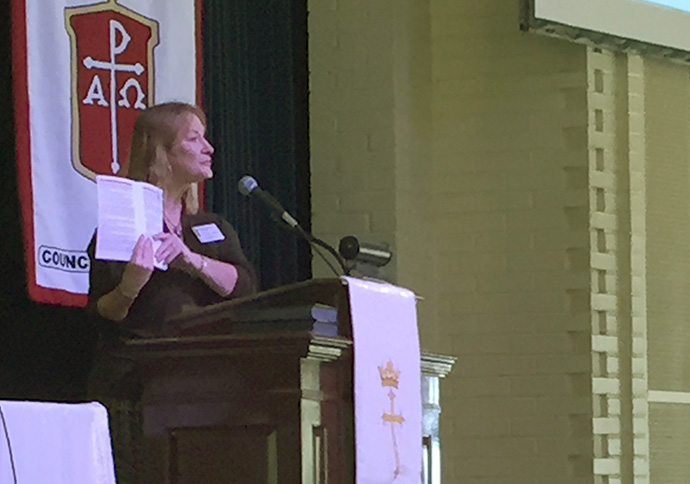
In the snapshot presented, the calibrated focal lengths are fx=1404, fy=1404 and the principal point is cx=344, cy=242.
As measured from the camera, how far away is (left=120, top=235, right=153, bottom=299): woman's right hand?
3324 mm

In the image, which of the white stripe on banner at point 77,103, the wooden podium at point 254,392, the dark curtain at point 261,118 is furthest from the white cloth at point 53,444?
the dark curtain at point 261,118

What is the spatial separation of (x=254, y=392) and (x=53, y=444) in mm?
784

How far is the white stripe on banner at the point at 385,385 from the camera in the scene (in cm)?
333

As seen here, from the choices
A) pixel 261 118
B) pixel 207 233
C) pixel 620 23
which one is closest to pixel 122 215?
pixel 207 233

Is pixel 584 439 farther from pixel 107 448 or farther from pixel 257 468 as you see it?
pixel 107 448

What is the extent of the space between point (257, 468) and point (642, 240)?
2.83 m

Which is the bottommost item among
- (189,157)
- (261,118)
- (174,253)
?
(174,253)

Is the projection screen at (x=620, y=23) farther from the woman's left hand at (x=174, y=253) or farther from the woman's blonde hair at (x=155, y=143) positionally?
the woman's left hand at (x=174, y=253)

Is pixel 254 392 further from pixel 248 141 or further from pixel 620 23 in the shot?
pixel 620 23

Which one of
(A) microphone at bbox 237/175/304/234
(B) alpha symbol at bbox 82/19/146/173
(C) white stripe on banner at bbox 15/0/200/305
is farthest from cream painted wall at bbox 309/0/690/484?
(A) microphone at bbox 237/175/304/234

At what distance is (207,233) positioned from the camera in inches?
145

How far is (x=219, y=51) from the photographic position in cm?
520

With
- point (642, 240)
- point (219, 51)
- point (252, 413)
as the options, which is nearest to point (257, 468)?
point (252, 413)

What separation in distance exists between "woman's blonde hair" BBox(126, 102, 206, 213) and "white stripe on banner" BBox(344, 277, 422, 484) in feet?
2.08
